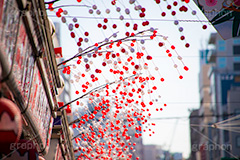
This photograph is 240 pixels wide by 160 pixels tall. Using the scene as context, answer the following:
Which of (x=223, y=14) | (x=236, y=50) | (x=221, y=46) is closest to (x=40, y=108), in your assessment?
(x=223, y=14)

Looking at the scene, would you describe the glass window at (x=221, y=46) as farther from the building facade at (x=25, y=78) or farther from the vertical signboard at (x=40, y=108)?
the vertical signboard at (x=40, y=108)

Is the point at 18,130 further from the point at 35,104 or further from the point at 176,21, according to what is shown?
the point at 176,21

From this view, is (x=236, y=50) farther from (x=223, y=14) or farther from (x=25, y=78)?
(x=25, y=78)

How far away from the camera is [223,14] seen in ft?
35.6

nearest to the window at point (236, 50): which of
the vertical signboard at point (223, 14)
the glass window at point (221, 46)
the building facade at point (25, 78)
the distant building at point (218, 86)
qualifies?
the distant building at point (218, 86)

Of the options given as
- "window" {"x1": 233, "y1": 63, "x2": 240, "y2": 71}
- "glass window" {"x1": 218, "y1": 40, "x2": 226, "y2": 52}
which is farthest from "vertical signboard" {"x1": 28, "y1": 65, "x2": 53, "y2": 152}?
"window" {"x1": 233, "y1": 63, "x2": 240, "y2": 71}

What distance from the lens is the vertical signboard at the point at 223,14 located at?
10.5m

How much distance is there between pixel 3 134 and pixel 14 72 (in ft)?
4.26

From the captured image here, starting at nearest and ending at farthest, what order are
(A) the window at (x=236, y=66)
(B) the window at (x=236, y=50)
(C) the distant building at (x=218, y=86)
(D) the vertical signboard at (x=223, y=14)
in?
(D) the vertical signboard at (x=223, y=14) → (C) the distant building at (x=218, y=86) → (B) the window at (x=236, y=50) → (A) the window at (x=236, y=66)

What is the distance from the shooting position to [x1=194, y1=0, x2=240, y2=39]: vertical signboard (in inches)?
415

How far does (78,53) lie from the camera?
37.2 feet

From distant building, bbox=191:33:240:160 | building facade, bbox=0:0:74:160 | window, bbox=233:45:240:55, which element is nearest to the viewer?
building facade, bbox=0:0:74:160

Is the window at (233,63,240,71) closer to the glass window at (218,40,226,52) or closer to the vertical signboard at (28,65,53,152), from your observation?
the glass window at (218,40,226,52)

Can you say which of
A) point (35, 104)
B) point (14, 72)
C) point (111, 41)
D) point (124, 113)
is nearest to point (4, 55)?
point (14, 72)
